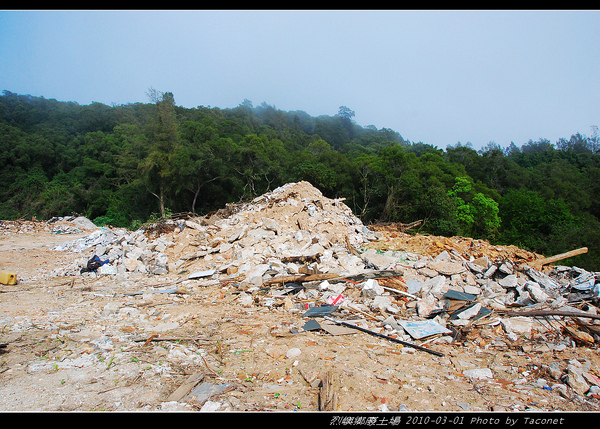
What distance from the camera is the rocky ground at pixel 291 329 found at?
2.89 meters

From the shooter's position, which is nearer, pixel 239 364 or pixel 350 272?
pixel 239 364

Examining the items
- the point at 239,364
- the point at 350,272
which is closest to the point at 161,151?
the point at 350,272

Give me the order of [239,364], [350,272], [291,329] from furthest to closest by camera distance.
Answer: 1. [350,272]
2. [291,329]
3. [239,364]

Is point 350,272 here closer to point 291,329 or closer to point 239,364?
point 291,329

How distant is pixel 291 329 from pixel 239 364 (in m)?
1.08

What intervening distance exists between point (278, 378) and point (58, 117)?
41351mm

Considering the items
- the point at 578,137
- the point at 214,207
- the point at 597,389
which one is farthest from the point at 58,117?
the point at 578,137

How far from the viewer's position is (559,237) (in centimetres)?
1518

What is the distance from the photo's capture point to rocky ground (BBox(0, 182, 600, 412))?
289cm

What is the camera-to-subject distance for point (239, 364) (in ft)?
11.2

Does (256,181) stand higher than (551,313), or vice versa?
(256,181)

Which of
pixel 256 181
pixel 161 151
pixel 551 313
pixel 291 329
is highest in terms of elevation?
pixel 161 151

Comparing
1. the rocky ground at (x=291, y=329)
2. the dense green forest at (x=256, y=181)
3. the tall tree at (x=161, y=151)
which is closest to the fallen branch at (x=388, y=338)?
the rocky ground at (x=291, y=329)
